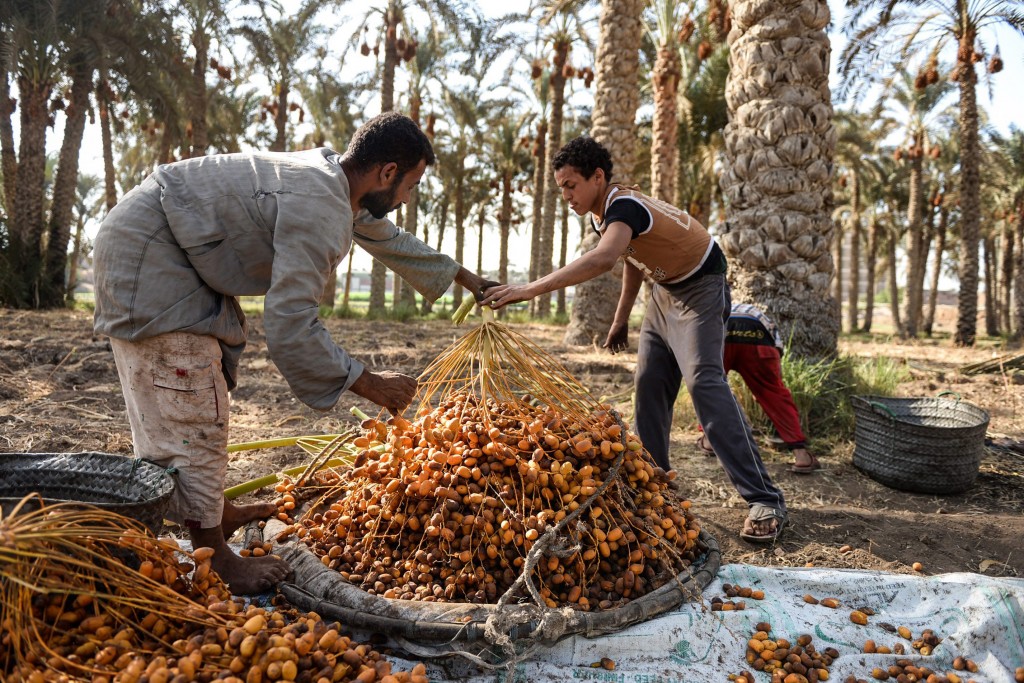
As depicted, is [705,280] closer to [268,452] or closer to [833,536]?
[833,536]

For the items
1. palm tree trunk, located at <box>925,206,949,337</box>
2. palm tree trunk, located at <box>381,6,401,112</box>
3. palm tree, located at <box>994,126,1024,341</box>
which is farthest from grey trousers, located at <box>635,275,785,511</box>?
palm tree trunk, located at <box>925,206,949,337</box>

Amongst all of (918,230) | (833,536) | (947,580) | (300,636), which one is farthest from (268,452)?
(918,230)

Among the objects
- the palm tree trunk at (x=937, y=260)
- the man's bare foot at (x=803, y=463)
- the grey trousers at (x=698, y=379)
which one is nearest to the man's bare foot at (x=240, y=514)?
the grey trousers at (x=698, y=379)

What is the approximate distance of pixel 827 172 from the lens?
18.1 ft

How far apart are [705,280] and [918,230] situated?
20.3 metres

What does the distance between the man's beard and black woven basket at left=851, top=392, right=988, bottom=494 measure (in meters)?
3.12

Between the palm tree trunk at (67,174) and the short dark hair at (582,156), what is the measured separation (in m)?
14.0

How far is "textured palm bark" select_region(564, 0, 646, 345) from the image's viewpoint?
368 inches

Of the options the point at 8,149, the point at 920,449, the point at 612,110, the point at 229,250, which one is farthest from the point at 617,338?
the point at 8,149

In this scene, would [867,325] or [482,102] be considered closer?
[482,102]

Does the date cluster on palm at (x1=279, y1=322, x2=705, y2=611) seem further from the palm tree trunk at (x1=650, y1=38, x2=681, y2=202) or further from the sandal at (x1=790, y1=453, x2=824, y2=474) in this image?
the palm tree trunk at (x1=650, y1=38, x2=681, y2=202)

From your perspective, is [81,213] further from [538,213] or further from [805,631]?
[805,631]

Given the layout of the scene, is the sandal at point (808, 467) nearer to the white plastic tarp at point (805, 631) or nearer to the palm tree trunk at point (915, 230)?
the white plastic tarp at point (805, 631)

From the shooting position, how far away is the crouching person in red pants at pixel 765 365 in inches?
159
